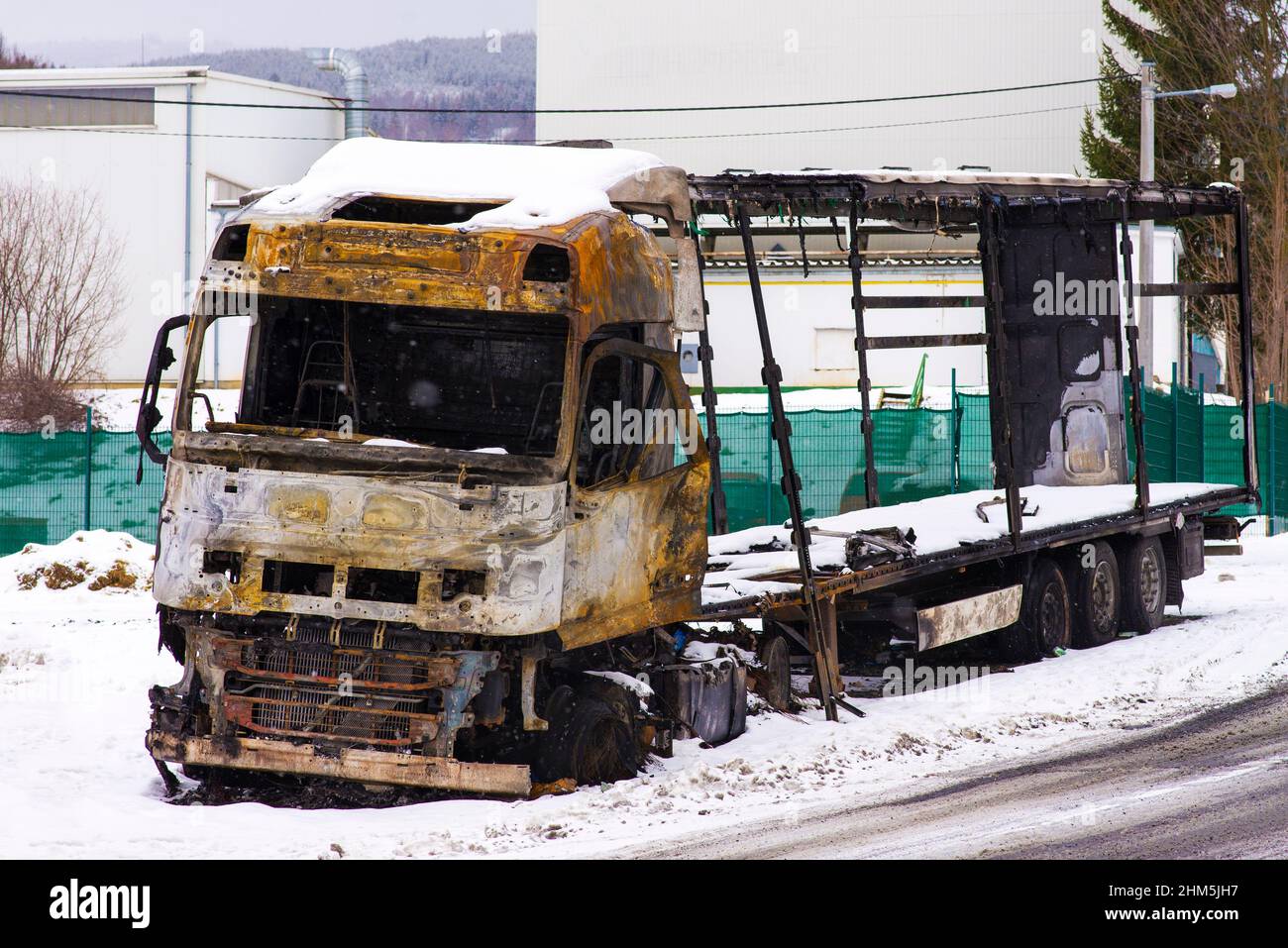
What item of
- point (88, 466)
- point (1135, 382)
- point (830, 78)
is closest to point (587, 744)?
point (1135, 382)

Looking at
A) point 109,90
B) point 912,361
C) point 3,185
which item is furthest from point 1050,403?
point 109,90

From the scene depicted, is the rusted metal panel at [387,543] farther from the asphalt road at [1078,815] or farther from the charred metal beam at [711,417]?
the charred metal beam at [711,417]

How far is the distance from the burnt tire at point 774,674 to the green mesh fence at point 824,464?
31.9 ft

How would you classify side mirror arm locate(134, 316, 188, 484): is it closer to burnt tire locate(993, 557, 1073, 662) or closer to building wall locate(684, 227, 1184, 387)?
burnt tire locate(993, 557, 1073, 662)

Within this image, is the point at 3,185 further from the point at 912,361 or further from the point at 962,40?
the point at 962,40

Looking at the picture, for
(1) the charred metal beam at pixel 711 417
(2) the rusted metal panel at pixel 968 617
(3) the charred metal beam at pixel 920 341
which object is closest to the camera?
(2) the rusted metal panel at pixel 968 617

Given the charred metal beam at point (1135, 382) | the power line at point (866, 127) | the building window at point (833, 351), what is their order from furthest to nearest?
the power line at point (866, 127) < the building window at point (833, 351) < the charred metal beam at point (1135, 382)

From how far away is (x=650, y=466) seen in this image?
31.9 feet

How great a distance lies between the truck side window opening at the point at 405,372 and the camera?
30.6 ft

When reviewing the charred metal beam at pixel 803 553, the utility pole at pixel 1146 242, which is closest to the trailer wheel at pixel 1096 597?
the charred metal beam at pixel 803 553

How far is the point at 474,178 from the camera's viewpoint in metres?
9.51

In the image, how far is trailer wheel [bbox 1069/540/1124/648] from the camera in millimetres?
15320

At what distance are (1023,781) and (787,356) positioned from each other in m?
31.1

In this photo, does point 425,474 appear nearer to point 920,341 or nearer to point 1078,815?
point 1078,815
